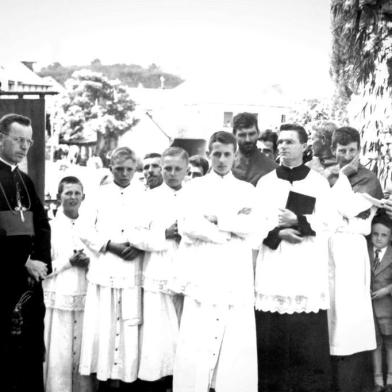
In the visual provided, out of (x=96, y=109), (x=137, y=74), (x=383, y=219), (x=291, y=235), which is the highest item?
(x=137, y=74)

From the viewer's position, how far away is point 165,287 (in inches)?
214

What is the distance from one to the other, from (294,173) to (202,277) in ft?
3.94

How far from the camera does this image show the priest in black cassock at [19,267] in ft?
16.4

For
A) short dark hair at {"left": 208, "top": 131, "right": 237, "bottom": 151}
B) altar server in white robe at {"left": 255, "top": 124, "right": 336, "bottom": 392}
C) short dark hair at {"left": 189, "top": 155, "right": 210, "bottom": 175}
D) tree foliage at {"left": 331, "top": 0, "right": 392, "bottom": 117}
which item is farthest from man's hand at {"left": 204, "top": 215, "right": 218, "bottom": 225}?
tree foliage at {"left": 331, "top": 0, "right": 392, "bottom": 117}

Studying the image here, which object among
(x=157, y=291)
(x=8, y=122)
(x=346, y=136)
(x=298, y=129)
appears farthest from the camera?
(x=346, y=136)

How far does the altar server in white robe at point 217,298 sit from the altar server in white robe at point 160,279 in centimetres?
28

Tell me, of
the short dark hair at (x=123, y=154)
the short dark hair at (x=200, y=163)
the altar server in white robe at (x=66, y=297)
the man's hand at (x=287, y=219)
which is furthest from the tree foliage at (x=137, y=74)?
the man's hand at (x=287, y=219)

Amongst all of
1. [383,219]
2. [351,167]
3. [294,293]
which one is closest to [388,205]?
[383,219]

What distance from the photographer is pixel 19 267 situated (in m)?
5.08

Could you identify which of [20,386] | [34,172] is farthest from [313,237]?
[34,172]

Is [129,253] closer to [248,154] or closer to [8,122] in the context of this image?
[8,122]

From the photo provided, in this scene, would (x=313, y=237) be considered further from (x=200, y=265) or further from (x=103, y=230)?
(x=103, y=230)

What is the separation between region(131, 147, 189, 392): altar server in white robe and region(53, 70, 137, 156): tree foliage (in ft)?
151

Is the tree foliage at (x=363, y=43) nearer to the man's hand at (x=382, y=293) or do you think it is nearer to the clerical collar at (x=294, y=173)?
the clerical collar at (x=294, y=173)
